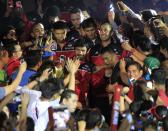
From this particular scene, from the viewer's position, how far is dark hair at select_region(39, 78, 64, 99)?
687 cm

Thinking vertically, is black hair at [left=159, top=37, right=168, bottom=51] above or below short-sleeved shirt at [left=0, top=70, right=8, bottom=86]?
above

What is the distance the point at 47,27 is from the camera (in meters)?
10.6

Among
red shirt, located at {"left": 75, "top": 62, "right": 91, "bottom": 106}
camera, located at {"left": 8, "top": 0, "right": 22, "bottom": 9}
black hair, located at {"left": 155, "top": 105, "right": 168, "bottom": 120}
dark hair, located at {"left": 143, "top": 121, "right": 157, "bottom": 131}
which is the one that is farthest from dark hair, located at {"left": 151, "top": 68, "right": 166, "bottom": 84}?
camera, located at {"left": 8, "top": 0, "right": 22, "bottom": 9}

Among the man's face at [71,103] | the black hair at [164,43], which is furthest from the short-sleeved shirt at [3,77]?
the black hair at [164,43]

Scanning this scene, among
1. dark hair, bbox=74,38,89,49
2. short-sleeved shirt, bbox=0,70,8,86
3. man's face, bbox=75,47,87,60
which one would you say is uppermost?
dark hair, bbox=74,38,89,49

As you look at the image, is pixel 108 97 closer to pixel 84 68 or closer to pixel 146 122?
pixel 84 68

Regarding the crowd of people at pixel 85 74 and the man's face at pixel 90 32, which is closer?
the crowd of people at pixel 85 74

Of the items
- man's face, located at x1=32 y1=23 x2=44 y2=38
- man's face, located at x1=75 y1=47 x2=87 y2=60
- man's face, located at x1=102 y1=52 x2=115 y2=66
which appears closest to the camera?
man's face, located at x1=102 y1=52 x2=115 y2=66

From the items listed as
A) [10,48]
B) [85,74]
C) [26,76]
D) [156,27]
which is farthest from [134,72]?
[10,48]

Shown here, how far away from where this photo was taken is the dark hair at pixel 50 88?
687cm

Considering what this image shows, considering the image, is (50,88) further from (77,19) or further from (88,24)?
(77,19)

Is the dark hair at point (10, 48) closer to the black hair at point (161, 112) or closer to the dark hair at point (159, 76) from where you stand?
the dark hair at point (159, 76)

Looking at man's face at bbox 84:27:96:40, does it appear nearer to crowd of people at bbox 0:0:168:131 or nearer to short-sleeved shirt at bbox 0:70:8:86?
crowd of people at bbox 0:0:168:131

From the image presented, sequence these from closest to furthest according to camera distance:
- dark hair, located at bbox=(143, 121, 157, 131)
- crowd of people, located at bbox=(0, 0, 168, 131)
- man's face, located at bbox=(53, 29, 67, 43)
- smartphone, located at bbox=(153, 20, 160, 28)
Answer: dark hair, located at bbox=(143, 121, 157, 131), crowd of people, located at bbox=(0, 0, 168, 131), man's face, located at bbox=(53, 29, 67, 43), smartphone, located at bbox=(153, 20, 160, 28)
